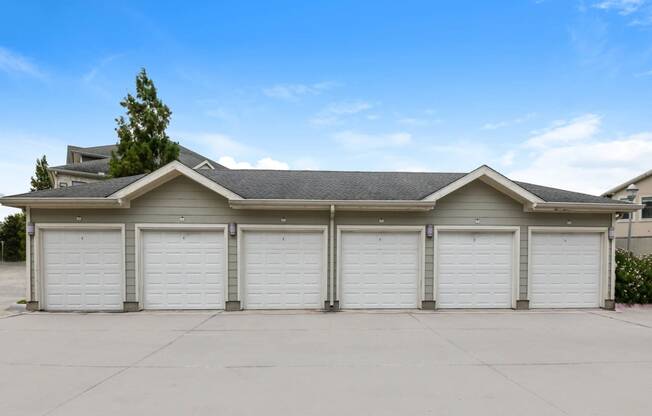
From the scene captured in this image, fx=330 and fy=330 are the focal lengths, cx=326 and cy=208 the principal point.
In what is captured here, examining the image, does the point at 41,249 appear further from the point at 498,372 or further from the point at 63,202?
the point at 498,372

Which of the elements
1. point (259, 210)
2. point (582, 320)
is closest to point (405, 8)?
point (259, 210)

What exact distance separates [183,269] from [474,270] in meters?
7.31

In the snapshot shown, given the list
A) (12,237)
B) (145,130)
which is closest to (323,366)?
(145,130)

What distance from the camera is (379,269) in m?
8.32

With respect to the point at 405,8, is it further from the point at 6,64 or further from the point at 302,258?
the point at 6,64

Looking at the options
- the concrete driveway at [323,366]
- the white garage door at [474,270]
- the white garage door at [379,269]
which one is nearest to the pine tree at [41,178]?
the concrete driveway at [323,366]

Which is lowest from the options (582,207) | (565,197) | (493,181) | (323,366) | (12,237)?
(12,237)

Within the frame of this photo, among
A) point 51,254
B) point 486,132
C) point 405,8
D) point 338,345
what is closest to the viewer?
point 338,345

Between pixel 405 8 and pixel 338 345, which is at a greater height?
pixel 405 8

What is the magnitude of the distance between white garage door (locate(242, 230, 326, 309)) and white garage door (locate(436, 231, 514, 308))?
3.10 m

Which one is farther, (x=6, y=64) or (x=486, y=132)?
(x=486, y=132)

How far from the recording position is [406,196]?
27.7ft

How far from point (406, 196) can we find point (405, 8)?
7632 millimetres

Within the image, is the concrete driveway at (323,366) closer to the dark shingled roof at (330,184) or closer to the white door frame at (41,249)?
the white door frame at (41,249)
